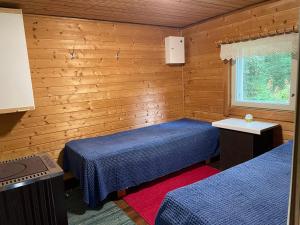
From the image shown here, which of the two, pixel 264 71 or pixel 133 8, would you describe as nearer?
pixel 133 8

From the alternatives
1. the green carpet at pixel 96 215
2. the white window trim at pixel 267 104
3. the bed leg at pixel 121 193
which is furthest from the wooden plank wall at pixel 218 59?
the green carpet at pixel 96 215

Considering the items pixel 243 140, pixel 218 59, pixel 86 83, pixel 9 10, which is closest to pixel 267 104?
pixel 243 140

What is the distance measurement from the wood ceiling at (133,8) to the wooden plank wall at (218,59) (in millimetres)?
168

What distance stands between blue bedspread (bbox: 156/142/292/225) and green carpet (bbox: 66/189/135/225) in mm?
790

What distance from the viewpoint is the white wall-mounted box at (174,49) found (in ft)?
11.6

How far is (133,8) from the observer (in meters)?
2.55

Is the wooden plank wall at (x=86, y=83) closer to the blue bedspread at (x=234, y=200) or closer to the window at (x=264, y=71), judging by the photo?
the window at (x=264, y=71)

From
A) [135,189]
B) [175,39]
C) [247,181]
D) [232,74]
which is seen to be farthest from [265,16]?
[135,189]

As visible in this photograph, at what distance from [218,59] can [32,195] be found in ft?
9.26

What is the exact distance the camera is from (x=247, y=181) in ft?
5.33

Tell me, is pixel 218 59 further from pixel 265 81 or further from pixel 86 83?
pixel 86 83

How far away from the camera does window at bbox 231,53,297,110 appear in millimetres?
2598

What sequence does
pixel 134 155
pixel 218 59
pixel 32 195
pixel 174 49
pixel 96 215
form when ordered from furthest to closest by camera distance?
1. pixel 174 49
2. pixel 218 59
3. pixel 134 155
4. pixel 96 215
5. pixel 32 195

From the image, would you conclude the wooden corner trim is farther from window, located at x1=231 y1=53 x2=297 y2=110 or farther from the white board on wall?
window, located at x1=231 y1=53 x2=297 y2=110
